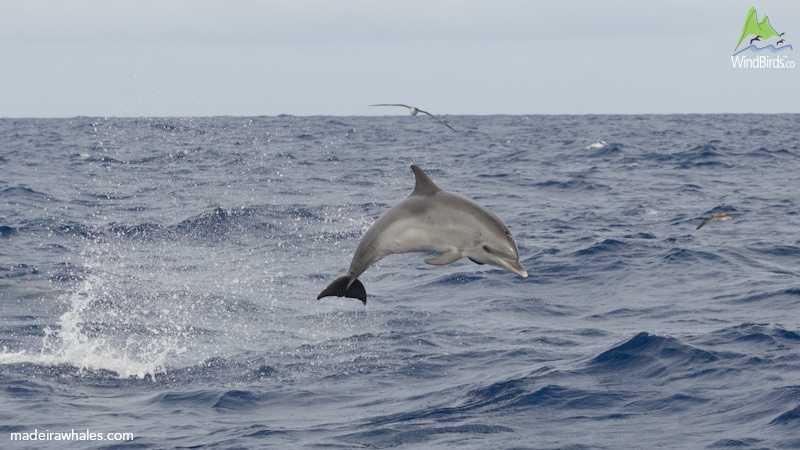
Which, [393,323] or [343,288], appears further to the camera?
[393,323]

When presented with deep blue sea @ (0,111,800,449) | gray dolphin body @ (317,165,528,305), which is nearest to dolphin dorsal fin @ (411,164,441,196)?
gray dolphin body @ (317,165,528,305)

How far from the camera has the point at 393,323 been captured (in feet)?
50.1

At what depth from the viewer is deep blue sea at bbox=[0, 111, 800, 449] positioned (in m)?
10.4

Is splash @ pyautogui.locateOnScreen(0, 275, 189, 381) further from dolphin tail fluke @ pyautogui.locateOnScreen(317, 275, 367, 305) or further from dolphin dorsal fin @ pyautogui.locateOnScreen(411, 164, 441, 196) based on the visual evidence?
dolphin dorsal fin @ pyautogui.locateOnScreen(411, 164, 441, 196)

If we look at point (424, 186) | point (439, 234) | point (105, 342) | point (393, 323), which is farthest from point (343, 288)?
point (105, 342)

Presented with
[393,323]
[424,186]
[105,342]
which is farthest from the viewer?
[393,323]

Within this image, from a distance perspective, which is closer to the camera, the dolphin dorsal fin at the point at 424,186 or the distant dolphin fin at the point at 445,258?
the distant dolphin fin at the point at 445,258

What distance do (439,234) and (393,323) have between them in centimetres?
955

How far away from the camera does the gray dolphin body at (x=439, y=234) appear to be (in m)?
5.81

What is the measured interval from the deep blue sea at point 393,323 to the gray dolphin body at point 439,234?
4173mm

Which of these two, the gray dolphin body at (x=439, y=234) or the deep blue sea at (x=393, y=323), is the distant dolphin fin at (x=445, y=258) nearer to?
the gray dolphin body at (x=439, y=234)

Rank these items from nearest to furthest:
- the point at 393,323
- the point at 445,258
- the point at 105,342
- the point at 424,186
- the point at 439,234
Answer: the point at 445,258 < the point at 439,234 < the point at 424,186 < the point at 105,342 < the point at 393,323

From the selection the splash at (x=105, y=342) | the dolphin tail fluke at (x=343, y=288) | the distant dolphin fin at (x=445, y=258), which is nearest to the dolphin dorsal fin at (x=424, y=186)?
the distant dolphin fin at (x=445, y=258)

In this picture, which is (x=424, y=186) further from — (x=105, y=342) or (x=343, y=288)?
(x=105, y=342)
